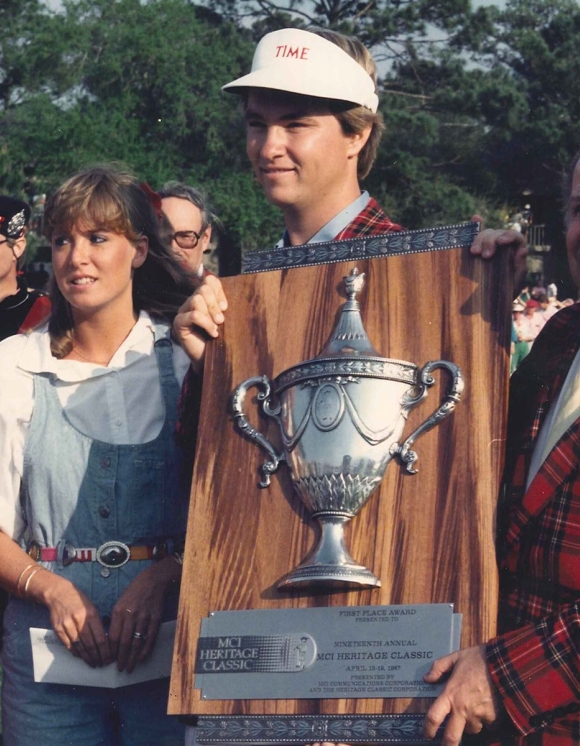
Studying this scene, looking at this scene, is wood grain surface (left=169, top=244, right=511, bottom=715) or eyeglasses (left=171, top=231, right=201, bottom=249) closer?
wood grain surface (left=169, top=244, right=511, bottom=715)

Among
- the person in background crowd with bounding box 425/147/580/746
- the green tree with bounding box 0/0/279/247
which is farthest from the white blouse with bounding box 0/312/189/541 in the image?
the green tree with bounding box 0/0/279/247

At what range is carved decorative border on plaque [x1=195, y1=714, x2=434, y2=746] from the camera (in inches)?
101

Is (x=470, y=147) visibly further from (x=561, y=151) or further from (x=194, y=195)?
(x=194, y=195)

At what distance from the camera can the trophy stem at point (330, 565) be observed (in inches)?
106

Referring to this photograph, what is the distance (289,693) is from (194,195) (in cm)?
406

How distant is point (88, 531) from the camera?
11.1 ft

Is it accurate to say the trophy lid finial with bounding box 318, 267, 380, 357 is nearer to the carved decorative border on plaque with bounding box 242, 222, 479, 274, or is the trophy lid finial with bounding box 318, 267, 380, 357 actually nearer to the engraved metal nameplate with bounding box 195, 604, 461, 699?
the carved decorative border on plaque with bounding box 242, 222, 479, 274

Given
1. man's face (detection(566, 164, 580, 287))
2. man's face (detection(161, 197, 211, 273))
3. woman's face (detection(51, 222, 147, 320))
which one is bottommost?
man's face (detection(566, 164, 580, 287))

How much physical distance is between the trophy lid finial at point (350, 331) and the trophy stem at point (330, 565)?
1.23 feet

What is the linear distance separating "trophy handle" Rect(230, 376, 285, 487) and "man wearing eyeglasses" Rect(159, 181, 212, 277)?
9.72ft

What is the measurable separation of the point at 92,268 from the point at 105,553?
80cm

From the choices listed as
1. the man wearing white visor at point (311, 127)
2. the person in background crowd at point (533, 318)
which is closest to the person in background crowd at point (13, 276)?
the man wearing white visor at point (311, 127)

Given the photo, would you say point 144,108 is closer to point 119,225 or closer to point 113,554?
point 119,225

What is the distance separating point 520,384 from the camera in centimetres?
299
